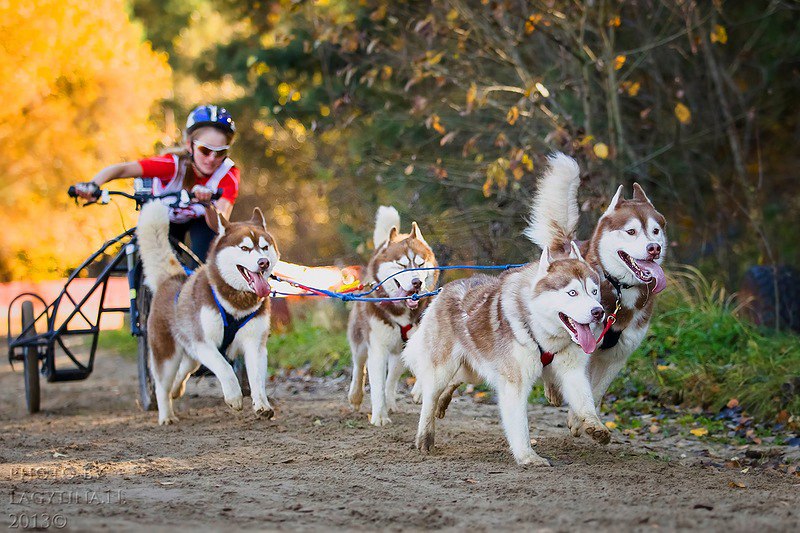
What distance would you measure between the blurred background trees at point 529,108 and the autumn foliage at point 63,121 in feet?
18.9

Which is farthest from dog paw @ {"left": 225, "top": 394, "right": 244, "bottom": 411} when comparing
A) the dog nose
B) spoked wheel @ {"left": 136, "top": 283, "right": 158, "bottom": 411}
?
the dog nose

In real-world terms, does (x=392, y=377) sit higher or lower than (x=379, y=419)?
higher

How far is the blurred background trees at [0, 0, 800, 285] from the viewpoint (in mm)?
10219

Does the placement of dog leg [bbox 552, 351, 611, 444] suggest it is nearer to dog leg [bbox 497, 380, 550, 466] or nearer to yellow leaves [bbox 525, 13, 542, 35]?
dog leg [bbox 497, 380, 550, 466]

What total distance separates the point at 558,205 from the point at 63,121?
748 inches

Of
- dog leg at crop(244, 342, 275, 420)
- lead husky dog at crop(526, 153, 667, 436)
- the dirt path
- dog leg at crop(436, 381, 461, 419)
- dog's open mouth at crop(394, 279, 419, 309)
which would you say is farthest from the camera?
dog's open mouth at crop(394, 279, 419, 309)

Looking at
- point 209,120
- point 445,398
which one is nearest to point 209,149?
point 209,120

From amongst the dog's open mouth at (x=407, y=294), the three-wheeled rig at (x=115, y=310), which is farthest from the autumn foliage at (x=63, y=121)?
the dog's open mouth at (x=407, y=294)

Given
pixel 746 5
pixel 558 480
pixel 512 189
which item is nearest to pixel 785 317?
pixel 512 189

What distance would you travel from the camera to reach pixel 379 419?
23.9 ft

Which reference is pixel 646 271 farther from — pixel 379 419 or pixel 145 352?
pixel 145 352

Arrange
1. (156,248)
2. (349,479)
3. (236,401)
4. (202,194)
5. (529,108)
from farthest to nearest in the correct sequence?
(529,108), (156,248), (202,194), (236,401), (349,479)

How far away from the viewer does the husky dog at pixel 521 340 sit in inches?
217

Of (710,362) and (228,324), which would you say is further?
(710,362)
